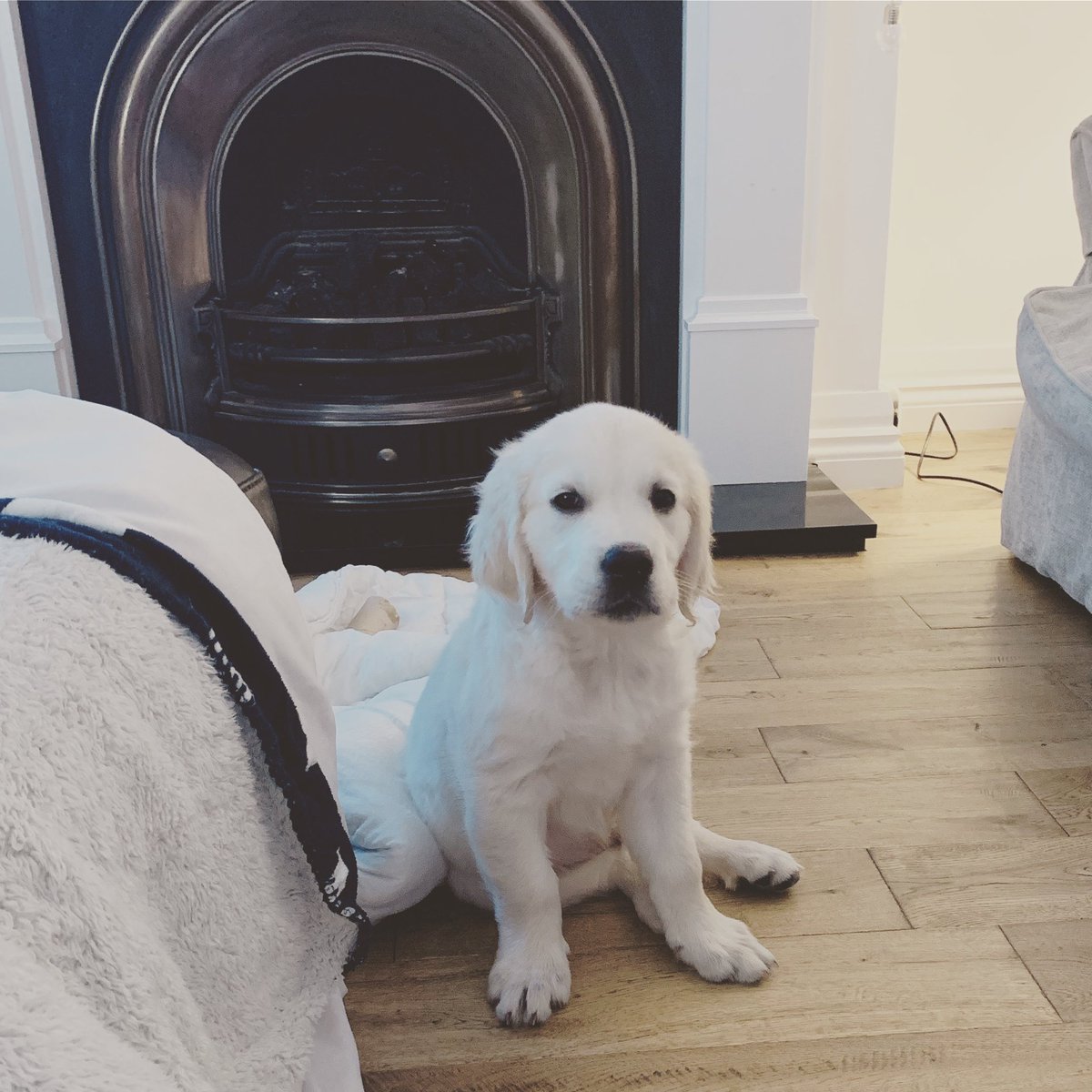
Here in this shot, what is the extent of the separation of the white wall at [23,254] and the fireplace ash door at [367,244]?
156mm

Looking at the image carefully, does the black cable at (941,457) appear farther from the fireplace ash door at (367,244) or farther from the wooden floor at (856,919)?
the fireplace ash door at (367,244)

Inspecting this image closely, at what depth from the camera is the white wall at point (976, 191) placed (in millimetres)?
3398

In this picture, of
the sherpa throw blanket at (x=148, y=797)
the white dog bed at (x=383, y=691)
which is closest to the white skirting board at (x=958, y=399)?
the white dog bed at (x=383, y=691)

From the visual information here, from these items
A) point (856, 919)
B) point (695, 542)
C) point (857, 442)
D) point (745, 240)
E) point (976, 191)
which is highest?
point (976, 191)

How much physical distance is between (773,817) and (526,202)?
5.99 ft

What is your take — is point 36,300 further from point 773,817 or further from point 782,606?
point 773,817

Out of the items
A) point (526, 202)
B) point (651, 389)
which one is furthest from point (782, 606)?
point (526, 202)

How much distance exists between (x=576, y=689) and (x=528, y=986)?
1.16ft

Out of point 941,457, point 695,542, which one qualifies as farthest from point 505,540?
point 941,457

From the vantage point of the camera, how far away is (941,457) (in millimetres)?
3490

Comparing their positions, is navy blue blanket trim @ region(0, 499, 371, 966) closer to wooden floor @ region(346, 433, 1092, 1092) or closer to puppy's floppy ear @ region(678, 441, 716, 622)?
wooden floor @ region(346, 433, 1092, 1092)

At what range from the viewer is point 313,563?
278 centimetres

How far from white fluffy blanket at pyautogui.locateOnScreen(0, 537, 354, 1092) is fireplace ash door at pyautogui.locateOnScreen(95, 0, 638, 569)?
1911 mm

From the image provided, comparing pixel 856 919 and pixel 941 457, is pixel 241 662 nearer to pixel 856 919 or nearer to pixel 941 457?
pixel 856 919
